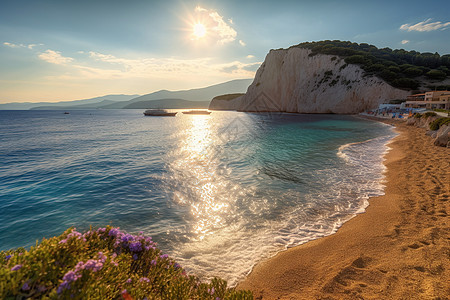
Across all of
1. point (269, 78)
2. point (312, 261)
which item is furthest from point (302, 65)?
point (312, 261)

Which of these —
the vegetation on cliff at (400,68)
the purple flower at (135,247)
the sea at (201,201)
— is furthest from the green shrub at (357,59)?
the purple flower at (135,247)

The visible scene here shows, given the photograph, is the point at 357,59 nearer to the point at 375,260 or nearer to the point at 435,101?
the point at 435,101

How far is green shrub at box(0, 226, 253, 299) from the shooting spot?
7.25ft

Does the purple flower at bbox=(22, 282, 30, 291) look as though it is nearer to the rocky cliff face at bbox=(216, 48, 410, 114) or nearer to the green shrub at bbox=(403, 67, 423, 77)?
the rocky cliff face at bbox=(216, 48, 410, 114)

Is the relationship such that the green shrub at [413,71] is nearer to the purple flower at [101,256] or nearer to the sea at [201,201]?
the sea at [201,201]

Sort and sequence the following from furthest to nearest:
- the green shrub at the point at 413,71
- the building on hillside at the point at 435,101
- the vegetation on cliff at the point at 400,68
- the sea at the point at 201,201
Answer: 1. the green shrub at the point at 413,71
2. the vegetation on cliff at the point at 400,68
3. the building on hillside at the point at 435,101
4. the sea at the point at 201,201

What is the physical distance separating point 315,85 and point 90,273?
87.9 m

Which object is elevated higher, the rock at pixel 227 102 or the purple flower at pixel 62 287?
the rock at pixel 227 102

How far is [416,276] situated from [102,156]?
819 inches

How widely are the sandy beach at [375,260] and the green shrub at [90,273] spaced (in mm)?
1880

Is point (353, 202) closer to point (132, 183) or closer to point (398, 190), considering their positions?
point (398, 190)

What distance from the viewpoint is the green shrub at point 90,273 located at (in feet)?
7.25

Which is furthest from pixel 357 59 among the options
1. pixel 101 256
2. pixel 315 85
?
pixel 101 256

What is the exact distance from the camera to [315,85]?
77.4 metres
